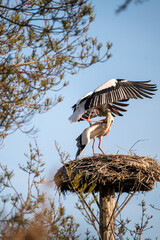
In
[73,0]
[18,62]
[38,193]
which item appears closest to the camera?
[38,193]

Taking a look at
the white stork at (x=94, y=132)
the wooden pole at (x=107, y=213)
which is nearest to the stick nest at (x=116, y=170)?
the wooden pole at (x=107, y=213)

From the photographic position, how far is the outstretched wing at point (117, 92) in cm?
704

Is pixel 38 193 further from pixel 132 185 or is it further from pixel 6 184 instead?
pixel 132 185

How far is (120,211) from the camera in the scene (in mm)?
6535

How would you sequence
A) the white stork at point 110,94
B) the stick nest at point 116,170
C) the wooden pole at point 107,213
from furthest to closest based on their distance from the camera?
the white stork at point 110,94 → the wooden pole at point 107,213 → the stick nest at point 116,170

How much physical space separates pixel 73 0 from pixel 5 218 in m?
2.99

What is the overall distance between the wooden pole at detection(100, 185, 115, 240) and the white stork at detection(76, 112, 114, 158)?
3.47 ft

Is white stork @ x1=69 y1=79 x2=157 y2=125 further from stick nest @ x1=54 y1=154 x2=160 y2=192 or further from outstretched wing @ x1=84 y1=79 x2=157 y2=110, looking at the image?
stick nest @ x1=54 y1=154 x2=160 y2=192

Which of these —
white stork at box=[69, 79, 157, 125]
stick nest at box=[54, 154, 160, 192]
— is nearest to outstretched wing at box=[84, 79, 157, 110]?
white stork at box=[69, 79, 157, 125]

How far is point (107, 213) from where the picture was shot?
20.8 ft

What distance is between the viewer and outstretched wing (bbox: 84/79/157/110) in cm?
704

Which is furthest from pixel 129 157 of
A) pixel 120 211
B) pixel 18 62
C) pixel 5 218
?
pixel 5 218

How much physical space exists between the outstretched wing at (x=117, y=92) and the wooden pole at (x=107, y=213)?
1694 mm

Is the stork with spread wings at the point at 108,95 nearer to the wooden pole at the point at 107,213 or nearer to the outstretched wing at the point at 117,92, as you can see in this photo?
the outstretched wing at the point at 117,92
